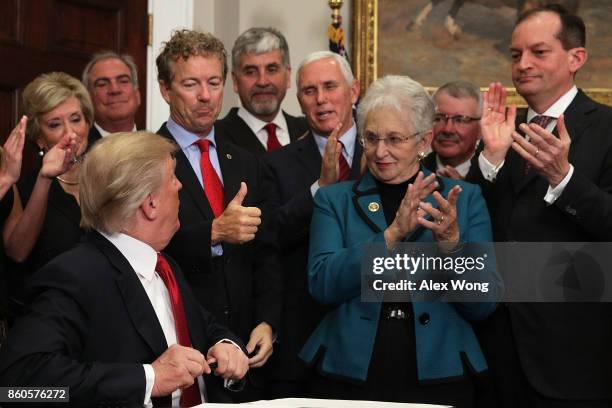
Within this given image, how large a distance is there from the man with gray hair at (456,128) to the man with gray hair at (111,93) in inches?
59.6

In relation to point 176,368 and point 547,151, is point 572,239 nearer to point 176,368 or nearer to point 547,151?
point 547,151

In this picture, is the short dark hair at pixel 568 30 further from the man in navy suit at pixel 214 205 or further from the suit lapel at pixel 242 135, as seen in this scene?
the suit lapel at pixel 242 135

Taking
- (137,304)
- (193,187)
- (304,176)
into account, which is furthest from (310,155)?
(137,304)

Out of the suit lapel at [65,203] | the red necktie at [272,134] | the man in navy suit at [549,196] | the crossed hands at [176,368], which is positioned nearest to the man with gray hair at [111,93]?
the red necktie at [272,134]

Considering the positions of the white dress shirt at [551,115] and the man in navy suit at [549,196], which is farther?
the white dress shirt at [551,115]

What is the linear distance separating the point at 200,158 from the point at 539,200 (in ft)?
4.19

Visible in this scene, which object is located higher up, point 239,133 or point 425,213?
point 239,133

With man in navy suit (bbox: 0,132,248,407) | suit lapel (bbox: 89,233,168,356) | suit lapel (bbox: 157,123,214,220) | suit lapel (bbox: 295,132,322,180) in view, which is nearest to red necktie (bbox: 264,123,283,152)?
suit lapel (bbox: 295,132,322,180)

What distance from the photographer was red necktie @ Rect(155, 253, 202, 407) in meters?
2.82

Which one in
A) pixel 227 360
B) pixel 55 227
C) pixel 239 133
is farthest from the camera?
pixel 239 133

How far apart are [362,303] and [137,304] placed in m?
0.85

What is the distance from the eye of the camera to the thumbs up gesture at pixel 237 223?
328 centimetres

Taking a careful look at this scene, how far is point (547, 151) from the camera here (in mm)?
3211

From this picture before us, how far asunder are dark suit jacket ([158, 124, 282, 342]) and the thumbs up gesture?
4 cm
